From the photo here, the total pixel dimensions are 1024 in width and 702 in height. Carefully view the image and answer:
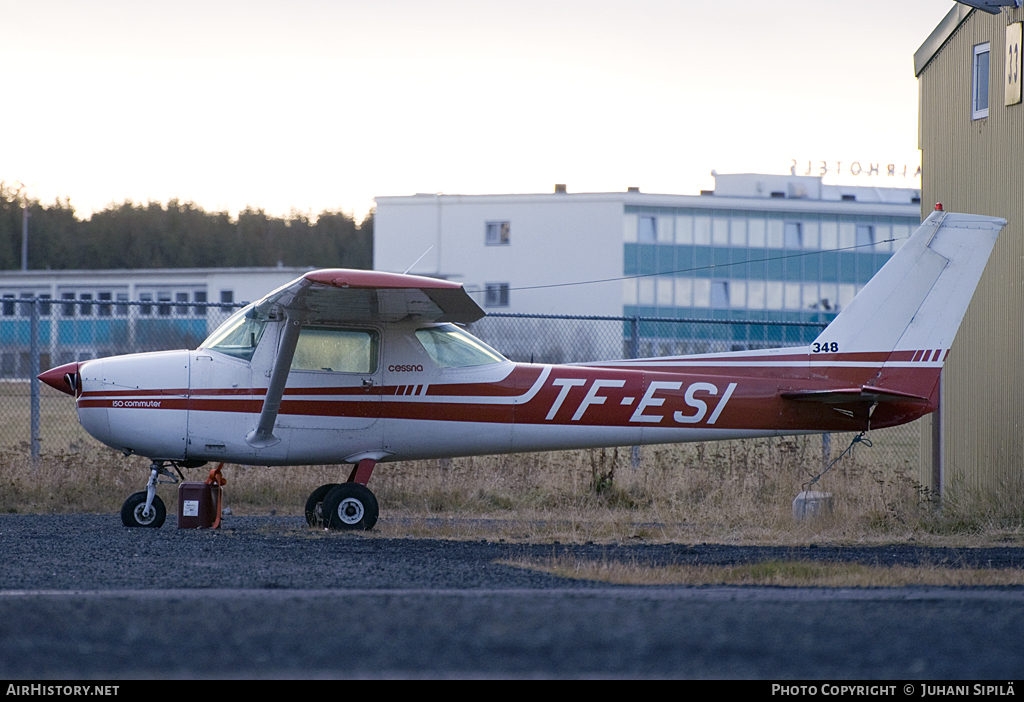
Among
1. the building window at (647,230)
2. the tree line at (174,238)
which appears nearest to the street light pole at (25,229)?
the tree line at (174,238)

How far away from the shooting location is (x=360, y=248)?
61.6 meters

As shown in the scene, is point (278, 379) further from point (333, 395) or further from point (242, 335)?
point (242, 335)

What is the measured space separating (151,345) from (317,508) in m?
7.43

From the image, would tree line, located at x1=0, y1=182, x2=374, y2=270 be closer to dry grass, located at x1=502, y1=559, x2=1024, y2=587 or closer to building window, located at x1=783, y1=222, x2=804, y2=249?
building window, located at x1=783, y1=222, x2=804, y2=249

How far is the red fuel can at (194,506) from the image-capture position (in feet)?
29.1

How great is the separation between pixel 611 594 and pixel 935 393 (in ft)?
18.7

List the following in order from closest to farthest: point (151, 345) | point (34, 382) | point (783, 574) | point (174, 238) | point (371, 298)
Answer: point (783, 574) → point (371, 298) → point (34, 382) → point (151, 345) → point (174, 238)

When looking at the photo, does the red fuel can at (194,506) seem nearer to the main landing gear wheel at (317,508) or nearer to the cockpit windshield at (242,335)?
the main landing gear wheel at (317,508)

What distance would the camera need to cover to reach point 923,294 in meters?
9.38

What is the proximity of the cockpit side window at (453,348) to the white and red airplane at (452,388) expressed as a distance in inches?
0.5

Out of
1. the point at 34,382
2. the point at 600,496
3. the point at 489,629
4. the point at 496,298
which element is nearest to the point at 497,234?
the point at 496,298

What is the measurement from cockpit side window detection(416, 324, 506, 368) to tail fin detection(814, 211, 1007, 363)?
3075mm

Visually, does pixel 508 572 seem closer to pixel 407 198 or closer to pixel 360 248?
pixel 407 198
